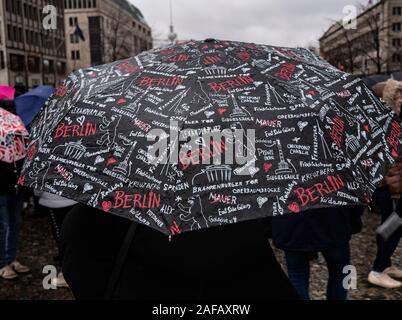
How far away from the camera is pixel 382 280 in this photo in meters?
4.80

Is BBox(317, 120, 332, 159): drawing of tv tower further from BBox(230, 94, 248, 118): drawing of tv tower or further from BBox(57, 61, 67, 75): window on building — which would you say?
BBox(57, 61, 67, 75): window on building

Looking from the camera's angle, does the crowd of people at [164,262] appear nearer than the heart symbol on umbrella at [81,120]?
Yes

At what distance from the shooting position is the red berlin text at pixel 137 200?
1.76 m

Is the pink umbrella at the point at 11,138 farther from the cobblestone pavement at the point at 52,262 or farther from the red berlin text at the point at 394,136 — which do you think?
the red berlin text at the point at 394,136

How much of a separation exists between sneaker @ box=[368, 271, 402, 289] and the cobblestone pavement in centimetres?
5

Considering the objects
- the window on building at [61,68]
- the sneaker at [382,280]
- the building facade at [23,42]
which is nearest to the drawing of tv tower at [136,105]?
the sneaker at [382,280]

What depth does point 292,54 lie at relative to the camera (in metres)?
2.46

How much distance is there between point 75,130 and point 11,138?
2.94 metres

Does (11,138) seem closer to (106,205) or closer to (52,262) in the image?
(52,262)

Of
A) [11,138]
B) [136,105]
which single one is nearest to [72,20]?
[11,138]


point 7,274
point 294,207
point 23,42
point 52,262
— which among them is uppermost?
point 23,42

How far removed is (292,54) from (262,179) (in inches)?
38.0

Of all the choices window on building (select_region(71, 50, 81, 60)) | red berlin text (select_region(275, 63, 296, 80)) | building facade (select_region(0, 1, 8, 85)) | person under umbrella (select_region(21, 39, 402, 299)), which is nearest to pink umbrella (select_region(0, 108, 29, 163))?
person under umbrella (select_region(21, 39, 402, 299))

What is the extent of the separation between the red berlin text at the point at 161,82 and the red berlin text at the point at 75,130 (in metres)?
0.29
